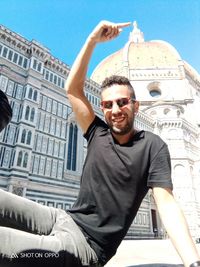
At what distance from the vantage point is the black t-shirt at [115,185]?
138 centimetres

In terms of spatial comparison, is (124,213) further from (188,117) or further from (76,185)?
(188,117)

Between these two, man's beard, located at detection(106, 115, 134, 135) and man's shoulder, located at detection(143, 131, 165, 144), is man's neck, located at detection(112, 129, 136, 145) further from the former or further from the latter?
man's shoulder, located at detection(143, 131, 165, 144)

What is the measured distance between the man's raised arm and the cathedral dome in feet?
147

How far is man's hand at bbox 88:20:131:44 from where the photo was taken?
1.77m

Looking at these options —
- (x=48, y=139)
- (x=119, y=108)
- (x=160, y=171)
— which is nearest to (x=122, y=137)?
(x=119, y=108)

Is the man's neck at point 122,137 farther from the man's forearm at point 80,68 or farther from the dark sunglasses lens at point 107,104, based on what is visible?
the man's forearm at point 80,68

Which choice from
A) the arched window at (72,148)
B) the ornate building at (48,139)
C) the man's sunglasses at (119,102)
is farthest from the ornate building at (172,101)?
the man's sunglasses at (119,102)

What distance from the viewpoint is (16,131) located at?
17406 mm

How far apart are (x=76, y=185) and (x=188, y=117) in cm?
2797

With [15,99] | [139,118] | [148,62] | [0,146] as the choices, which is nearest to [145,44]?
[148,62]

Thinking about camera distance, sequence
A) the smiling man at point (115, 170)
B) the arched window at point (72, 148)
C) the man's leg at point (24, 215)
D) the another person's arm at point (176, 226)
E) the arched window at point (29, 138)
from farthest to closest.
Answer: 1. the arched window at point (72, 148)
2. the arched window at point (29, 138)
3. the smiling man at point (115, 170)
4. the man's leg at point (24, 215)
5. the another person's arm at point (176, 226)

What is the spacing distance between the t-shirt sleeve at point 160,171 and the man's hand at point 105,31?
3.39 ft

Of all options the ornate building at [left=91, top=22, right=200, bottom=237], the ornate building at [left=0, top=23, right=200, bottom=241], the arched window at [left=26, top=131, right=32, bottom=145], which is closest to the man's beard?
the ornate building at [left=0, top=23, right=200, bottom=241]

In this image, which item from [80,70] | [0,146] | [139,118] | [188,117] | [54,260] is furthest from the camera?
[188,117]
